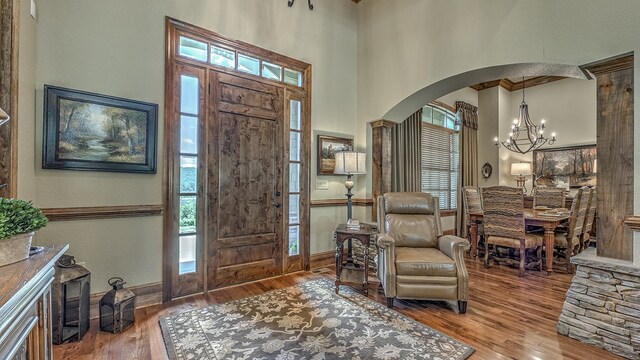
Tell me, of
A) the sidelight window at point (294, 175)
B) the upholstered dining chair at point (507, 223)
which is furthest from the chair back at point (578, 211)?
the sidelight window at point (294, 175)

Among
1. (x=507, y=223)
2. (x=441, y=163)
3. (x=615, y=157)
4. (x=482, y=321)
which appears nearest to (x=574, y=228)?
(x=507, y=223)

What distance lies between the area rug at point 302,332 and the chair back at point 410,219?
2.72 feet

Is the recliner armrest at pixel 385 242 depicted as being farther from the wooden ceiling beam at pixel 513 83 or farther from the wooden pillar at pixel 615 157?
the wooden ceiling beam at pixel 513 83

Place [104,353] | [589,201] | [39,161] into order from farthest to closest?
[589,201] < [39,161] < [104,353]

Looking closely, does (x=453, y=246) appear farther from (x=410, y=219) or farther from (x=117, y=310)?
(x=117, y=310)

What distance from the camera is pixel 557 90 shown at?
6.34 m

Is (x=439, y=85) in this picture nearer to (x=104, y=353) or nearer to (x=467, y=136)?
(x=467, y=136)

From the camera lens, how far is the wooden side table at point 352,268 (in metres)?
3.00

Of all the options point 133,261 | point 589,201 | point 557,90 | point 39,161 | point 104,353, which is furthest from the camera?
point 557,90

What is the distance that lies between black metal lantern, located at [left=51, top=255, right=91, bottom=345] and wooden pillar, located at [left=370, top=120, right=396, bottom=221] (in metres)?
3.29

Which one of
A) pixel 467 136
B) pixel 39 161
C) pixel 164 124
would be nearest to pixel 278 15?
pixel 164 124

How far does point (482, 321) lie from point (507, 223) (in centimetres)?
191

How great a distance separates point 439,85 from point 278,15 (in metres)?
2.24

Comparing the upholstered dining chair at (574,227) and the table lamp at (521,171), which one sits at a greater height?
the table lamp at (521,171)
